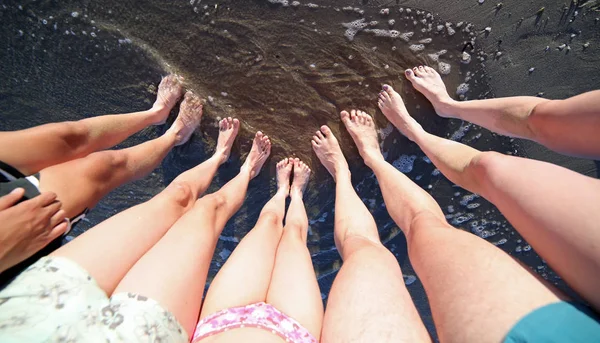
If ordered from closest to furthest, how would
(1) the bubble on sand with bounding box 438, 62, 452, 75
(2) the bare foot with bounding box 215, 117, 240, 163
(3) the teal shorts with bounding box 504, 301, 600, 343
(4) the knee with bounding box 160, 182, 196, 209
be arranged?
(3) the teal shorts with bounding box 504, 301, 600, 343 → (4) the knee with bounding box 160, 182, 196, 209 → (1) the bubble on sand with bounding box 438, 62, 452, 75 → (2) the bare foot with bounding box 215, 117, 240, 163

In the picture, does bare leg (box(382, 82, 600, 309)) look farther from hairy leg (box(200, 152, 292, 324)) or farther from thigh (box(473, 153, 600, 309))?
hairy leg (box(200, 152, 292, 324))

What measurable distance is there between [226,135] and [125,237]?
99 cm

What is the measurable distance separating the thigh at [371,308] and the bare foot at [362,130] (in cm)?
88

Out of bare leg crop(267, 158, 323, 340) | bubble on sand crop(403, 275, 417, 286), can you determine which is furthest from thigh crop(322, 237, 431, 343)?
bubble on sand crop(403, 275, 417, 286)

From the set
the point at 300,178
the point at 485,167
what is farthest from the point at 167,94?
the point at 485,167

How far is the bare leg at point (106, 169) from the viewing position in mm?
1199

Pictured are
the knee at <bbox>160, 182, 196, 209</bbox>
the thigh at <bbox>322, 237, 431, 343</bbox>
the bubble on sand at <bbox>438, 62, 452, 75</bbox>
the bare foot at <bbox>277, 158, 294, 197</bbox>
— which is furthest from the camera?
the bare foot at <bbox>277, 158, 294, 197</bbox>

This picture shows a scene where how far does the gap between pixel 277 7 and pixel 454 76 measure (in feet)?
3.32

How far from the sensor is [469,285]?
0.85m

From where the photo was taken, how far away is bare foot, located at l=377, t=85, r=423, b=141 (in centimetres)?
180

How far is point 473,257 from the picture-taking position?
0.91m

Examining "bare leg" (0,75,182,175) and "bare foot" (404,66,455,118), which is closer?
"bare leg" (0,75,182,175)

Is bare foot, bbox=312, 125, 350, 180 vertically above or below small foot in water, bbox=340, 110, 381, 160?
below

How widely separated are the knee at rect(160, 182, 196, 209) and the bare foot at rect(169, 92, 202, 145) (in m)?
0.43
